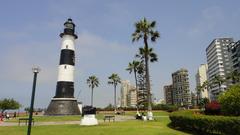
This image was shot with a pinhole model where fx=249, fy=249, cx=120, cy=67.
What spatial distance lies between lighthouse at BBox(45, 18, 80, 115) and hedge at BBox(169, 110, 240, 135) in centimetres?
3395

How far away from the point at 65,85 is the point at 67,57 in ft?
20.5

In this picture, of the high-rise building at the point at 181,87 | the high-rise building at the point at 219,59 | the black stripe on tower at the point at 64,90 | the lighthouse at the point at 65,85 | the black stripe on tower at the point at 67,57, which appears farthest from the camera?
the high-rise building at the point at 181,87

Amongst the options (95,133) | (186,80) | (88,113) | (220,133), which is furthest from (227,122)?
(186,80)

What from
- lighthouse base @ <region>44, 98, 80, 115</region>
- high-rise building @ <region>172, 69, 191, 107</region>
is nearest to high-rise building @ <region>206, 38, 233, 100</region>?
high-rise building @ <region>172, 69, 191, 107</region>

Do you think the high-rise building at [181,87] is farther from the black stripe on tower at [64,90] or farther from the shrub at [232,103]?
the shrub at [232,103]

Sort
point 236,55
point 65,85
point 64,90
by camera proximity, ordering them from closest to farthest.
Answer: point 64,90 < point 65,85 < point 236,55

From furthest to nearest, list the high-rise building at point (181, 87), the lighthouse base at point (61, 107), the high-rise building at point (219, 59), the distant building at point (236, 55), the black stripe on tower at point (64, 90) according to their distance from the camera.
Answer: the high-rise building at point (181, 87), the high-rise building at point (219, 59), the distant building at point (236, 55), the black stripe on tower at point (64, 90), the lighthouse base at point (61, 107)

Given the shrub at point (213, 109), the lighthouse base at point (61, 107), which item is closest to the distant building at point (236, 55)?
the lighthouse base at point (61, 107)

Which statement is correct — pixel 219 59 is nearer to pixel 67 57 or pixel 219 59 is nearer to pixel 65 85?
pixel 67 57

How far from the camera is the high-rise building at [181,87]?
183 metres

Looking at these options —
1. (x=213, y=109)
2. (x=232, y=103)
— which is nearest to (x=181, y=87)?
(x=213, y=109)

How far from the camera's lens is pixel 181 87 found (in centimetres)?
18738

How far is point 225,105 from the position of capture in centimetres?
2212

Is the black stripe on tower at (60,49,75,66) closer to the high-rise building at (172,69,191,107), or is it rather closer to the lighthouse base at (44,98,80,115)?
the lighthouse base at (44,98,80,115)
